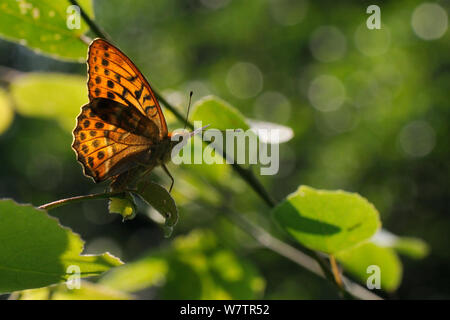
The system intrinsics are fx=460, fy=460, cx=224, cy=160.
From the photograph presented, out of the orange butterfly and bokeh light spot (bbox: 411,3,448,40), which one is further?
bokeh light spot (bbox: 411,3,448,40)

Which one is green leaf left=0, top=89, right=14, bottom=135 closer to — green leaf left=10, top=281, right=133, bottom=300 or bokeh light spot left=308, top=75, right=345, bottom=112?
green leaf left=10, top=281, right=133, bottom=300

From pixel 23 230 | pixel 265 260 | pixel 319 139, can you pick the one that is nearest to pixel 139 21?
pixel 319 139

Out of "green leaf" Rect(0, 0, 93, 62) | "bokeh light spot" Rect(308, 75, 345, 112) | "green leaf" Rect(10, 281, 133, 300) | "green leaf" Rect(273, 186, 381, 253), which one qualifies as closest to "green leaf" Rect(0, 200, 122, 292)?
"green leaf" Rect(10, 281, 133, 300)

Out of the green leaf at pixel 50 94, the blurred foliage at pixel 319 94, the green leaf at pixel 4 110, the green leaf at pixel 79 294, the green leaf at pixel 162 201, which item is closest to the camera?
the green leaf at pixel 162 201

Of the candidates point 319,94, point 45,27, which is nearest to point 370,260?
point 45,27

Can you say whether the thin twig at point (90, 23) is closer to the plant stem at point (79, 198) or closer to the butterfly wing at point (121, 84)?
the butterfly wing at point (121, 84)

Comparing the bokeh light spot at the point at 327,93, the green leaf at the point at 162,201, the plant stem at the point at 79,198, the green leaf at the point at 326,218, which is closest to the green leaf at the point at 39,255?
the plant stem at the point at 79,198
